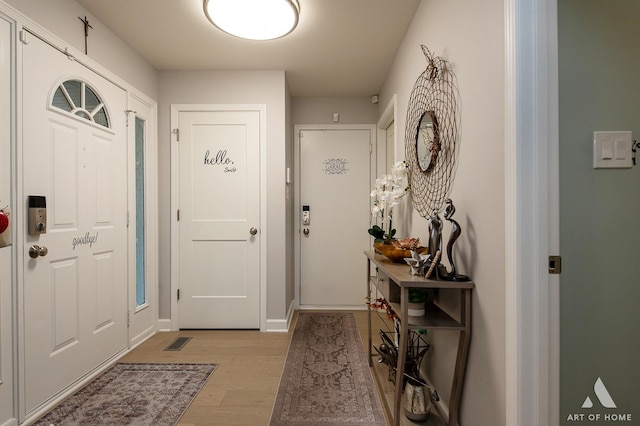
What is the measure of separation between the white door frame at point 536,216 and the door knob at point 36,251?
7.59 feet

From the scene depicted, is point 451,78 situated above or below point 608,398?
above

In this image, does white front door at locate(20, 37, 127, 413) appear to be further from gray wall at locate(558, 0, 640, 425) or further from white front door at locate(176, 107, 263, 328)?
gray wall at locate(558, 0, 640, 425)

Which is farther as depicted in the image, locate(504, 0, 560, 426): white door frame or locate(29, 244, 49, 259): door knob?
locate(29, 244, 49, 259): door knob

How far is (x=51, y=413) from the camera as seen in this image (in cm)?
174

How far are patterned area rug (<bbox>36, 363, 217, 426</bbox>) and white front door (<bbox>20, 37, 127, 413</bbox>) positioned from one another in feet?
0.46

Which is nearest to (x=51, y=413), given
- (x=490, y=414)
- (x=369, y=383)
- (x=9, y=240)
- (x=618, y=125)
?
(x=9, y=240)

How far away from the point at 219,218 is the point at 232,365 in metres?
1.33

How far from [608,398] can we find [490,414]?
403 mm

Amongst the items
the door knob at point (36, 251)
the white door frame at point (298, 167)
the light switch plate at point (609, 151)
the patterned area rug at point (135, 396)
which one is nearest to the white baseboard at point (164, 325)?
the patterned area rug at point (135, 396)

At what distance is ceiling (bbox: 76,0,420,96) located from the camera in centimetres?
205

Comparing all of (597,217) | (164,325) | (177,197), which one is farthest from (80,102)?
(597,217)

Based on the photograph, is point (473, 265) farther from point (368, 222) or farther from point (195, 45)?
point (195, 45)

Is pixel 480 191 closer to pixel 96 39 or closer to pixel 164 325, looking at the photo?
pixel 96 39

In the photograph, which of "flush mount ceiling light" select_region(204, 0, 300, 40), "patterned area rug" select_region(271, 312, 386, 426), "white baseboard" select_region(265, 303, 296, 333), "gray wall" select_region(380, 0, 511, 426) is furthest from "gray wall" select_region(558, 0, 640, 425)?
"white baseboard" select_region(265, 303, 296, 333)
